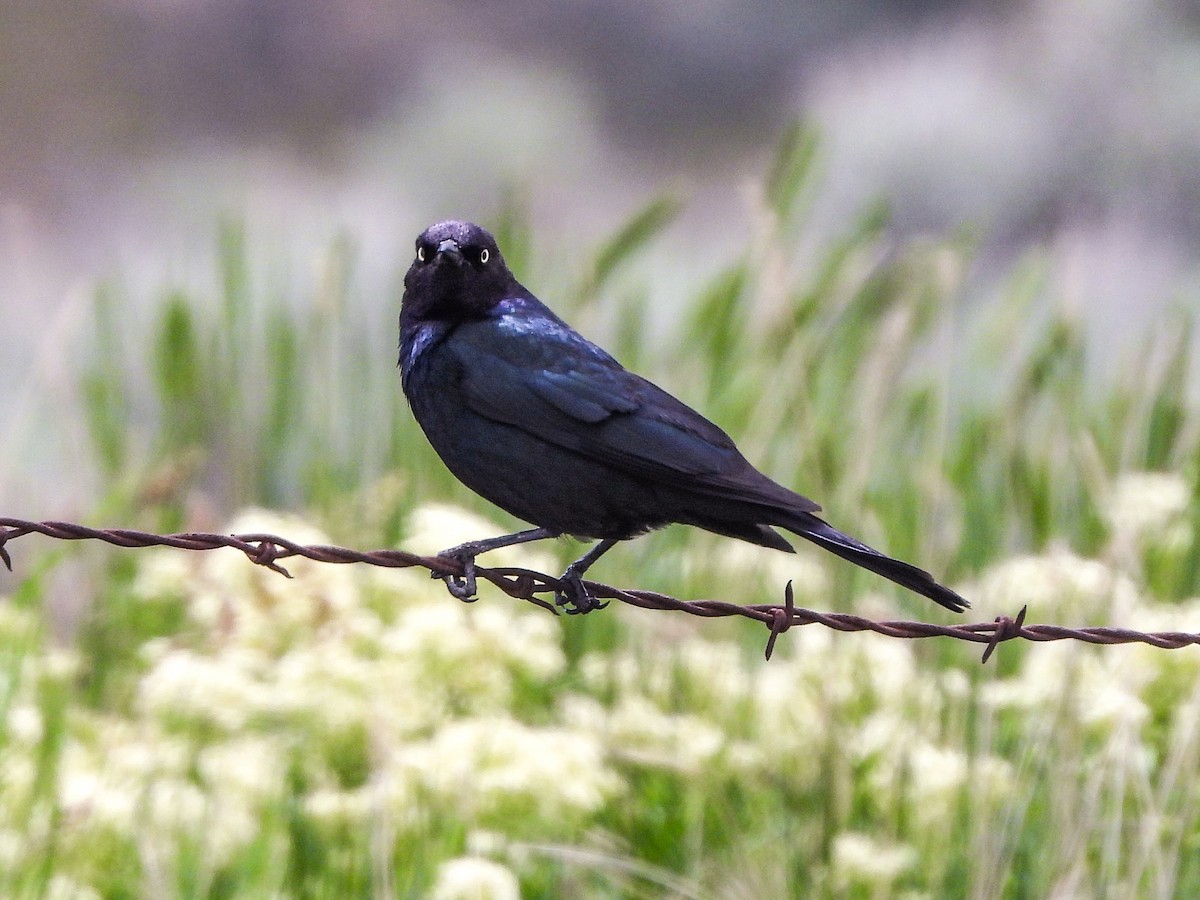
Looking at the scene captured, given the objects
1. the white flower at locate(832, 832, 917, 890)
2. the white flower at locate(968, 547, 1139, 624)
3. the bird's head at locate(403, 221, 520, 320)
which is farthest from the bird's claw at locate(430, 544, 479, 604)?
the white flower at locate(968, 547, 1139, 624)

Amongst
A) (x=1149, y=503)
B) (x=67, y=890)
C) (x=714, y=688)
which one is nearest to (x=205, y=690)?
(x=67, y=890)

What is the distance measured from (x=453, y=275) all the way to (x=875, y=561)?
1.09 m

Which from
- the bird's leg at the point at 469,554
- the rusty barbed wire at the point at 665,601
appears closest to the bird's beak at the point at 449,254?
the bird's leg at the point at 469,554

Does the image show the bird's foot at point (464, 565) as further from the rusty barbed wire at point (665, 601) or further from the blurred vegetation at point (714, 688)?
the blurred vegetation at point (714, 688)

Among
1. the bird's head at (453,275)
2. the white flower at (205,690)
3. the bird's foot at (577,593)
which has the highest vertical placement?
the bird's head at (453,275)

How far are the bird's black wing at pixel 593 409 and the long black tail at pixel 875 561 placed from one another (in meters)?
0.08

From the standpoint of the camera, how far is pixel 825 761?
3531 millimetres

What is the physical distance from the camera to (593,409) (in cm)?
278

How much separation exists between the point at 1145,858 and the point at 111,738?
2.59m

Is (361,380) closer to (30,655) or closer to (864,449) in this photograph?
(30,655)

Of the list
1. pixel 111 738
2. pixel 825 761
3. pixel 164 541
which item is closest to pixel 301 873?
pixel 111 738

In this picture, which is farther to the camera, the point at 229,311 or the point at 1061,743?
the point at 229,311

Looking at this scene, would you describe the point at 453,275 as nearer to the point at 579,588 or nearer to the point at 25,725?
the point at 579,588

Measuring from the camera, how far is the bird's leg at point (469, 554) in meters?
2.77
